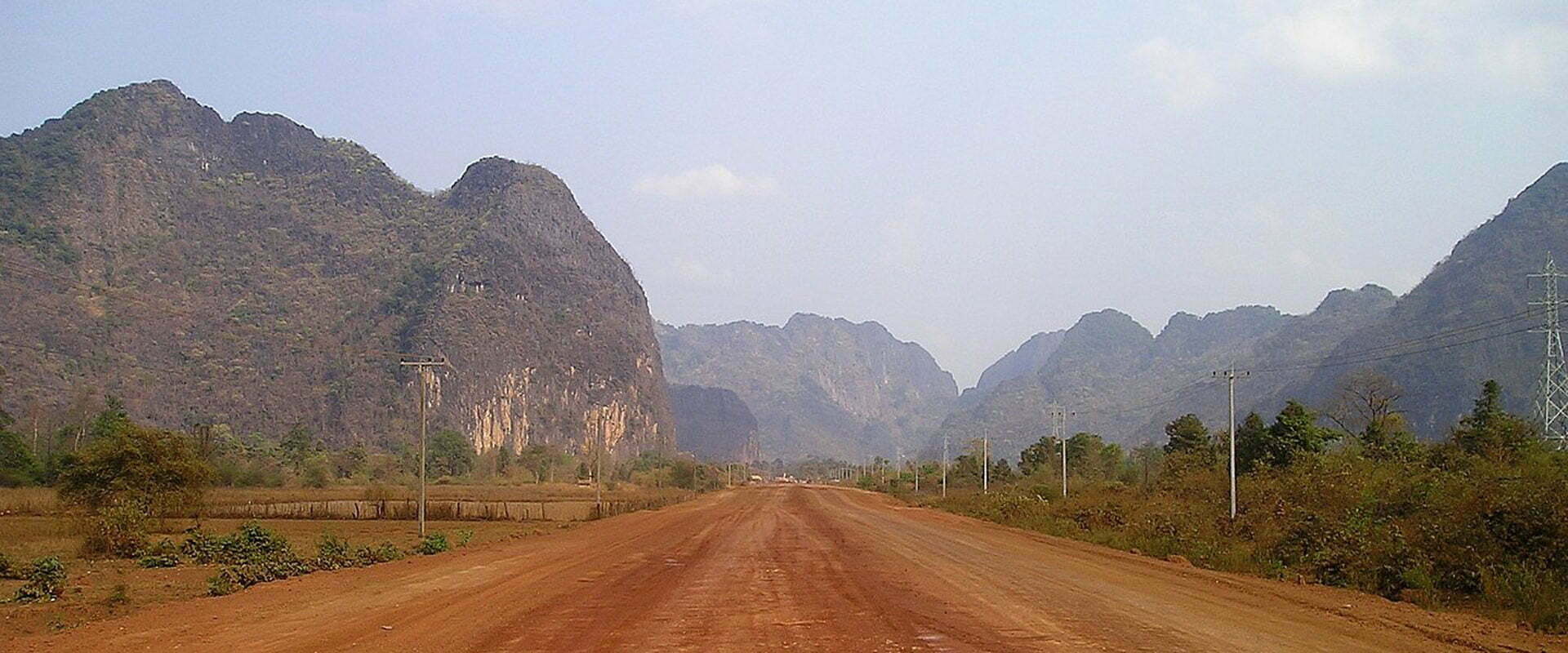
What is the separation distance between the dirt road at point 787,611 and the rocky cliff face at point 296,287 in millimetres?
91353

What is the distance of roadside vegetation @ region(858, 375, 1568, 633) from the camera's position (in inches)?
603

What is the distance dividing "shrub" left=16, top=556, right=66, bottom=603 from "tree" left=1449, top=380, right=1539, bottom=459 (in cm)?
3125

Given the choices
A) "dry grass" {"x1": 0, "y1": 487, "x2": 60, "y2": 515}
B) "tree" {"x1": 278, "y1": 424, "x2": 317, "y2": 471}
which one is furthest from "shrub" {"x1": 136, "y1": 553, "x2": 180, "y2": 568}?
"tree" {"x1": 278, "y1": 424, "x2": 317, "y2": 471}

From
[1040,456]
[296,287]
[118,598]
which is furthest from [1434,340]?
[296,287]

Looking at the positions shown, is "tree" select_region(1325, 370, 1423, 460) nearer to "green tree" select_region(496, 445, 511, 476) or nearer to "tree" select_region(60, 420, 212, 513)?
"tree" select_region(60, 420, 212, 513)

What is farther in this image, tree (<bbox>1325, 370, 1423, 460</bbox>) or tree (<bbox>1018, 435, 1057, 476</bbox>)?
tree (<bbox>1018, 435, 1057, 476</bbox>)

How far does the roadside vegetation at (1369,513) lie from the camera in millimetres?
15320

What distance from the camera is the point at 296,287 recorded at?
14388cm

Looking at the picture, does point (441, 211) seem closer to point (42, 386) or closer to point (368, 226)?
point (368, 226)

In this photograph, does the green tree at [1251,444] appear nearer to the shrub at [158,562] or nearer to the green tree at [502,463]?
the shrub at [158,562]

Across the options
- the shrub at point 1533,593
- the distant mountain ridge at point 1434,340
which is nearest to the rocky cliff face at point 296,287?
the distant mountain ridge at point 1434,340

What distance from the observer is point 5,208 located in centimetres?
12512

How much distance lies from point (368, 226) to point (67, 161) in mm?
38389

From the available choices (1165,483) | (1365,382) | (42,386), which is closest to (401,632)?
(1165,483)
